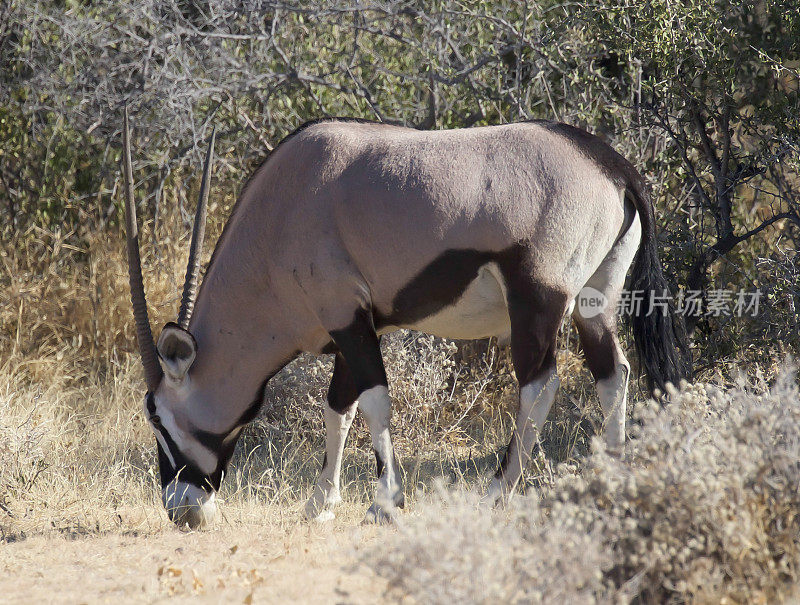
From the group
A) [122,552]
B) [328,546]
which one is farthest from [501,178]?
[122,552]

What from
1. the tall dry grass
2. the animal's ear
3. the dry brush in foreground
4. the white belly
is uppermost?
the white belly

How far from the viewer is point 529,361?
4770 millimetres

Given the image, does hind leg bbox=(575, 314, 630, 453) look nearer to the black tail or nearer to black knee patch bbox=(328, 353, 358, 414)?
the black tail

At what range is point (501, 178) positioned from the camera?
4.70 metres

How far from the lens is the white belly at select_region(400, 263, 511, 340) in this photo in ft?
15.6

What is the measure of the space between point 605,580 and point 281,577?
4.25 ft

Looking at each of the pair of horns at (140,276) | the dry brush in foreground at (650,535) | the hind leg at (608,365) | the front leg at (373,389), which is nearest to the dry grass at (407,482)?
the dry brush in foreground at (650,535)

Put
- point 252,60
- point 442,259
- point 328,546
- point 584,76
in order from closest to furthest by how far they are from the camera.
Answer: point 328,546 → point 442,259 → point 584,76 → point 252,60

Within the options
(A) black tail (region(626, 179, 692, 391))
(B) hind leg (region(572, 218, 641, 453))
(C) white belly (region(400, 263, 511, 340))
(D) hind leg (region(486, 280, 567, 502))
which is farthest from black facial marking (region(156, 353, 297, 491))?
(A) black tail (region(626, 179, 692, 391))

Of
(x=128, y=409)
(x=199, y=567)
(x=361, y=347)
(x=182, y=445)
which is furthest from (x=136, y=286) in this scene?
(x=128, y=409)

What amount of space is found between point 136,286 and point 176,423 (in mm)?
755

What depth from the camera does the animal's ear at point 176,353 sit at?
5.01m

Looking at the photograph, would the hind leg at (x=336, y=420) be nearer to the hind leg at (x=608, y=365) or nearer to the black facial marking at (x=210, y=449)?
the black facial marking at (x=210, y=449)

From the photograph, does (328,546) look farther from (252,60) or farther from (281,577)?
(252,60)
